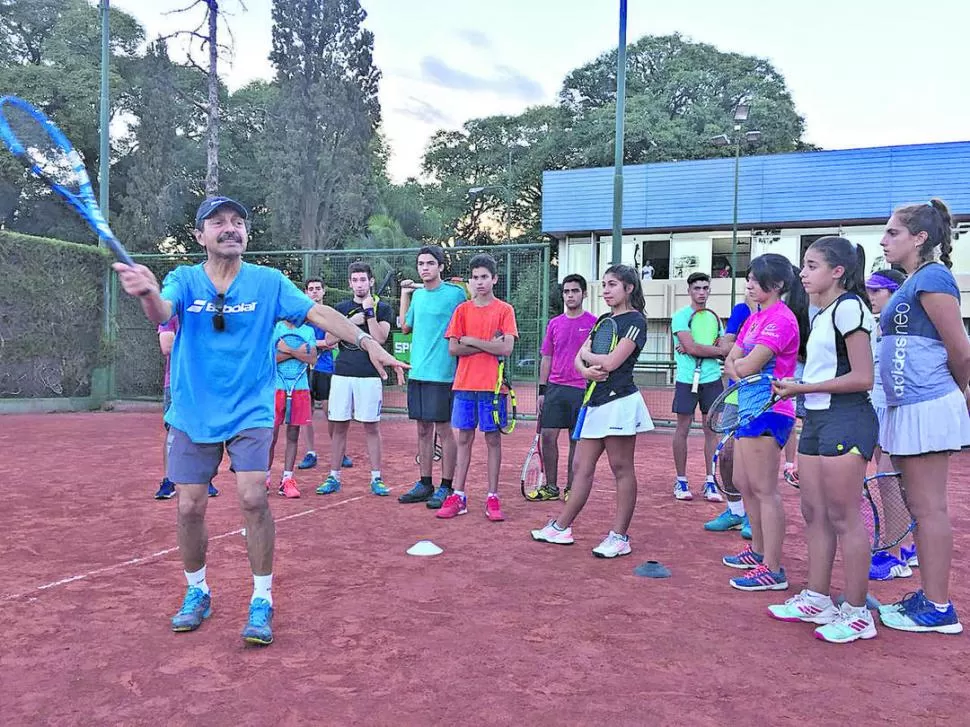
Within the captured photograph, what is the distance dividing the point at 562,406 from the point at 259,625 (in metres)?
3.73

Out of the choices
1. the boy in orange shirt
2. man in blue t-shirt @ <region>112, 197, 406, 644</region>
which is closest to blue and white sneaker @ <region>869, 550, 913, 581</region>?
the boy in orange shirt

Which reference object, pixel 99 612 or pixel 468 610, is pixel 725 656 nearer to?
pixel 468 610

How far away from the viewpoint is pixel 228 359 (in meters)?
3.54

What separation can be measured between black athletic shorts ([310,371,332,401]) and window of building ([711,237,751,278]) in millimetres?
20711

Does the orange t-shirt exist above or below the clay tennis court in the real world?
above

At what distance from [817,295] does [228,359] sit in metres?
2.83

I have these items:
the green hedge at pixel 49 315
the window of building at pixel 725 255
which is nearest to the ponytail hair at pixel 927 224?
the green hedge at pixel 49 315

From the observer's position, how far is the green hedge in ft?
43.0

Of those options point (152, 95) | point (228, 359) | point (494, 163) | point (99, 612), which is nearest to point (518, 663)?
point (228, 359)

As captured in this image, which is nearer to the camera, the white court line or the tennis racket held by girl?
the white court line

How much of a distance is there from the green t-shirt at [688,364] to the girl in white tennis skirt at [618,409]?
1984mm

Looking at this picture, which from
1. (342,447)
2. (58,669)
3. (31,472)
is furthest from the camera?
(31,472)

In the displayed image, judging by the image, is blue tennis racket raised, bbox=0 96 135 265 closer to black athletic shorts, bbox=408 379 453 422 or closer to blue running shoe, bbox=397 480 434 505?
black athletic shorts, bbox=408 379 453 422

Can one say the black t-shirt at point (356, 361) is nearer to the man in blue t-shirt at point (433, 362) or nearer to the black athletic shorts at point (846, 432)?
the man in blue t-shirt at point (433, 362)
